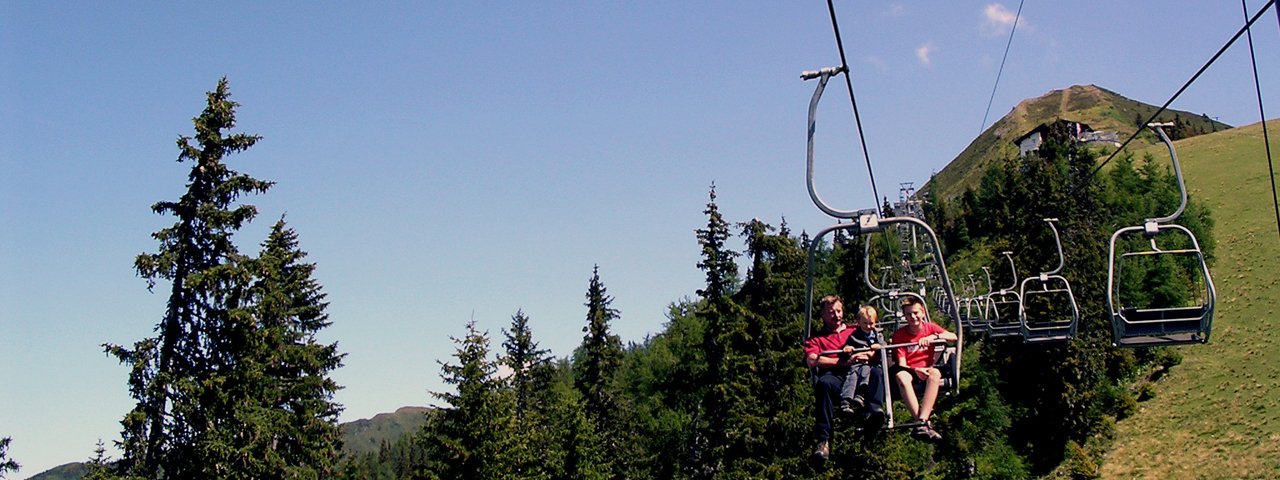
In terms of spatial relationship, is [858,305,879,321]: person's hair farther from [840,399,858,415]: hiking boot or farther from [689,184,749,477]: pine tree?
[689,184,749,477]: pine tree

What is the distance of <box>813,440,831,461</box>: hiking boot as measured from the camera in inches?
454

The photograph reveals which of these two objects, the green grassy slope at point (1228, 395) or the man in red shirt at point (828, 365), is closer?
the man in red shirt at point (828, 365)

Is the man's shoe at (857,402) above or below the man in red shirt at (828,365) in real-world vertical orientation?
below

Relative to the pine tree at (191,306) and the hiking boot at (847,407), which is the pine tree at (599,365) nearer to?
the pine tree at (191,306)

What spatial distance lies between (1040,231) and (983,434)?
1142 centimetres

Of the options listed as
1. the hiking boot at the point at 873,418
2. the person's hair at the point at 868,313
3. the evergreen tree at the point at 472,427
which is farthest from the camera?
the evergreen tree at the point at 472,427

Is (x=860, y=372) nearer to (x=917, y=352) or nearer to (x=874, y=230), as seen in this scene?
(x=917, y=352)

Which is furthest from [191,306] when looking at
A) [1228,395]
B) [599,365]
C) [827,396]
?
[1228,395]

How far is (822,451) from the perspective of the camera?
11.6m

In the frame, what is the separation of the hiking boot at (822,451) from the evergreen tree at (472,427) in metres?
22.2

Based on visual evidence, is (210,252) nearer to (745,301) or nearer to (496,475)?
(496,475)

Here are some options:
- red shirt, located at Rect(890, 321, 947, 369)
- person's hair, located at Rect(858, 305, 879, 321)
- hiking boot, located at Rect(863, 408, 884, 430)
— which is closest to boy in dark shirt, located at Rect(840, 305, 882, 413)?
person's hair, located at Rect(858, 305, 879, 321)

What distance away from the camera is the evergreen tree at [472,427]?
107 feet

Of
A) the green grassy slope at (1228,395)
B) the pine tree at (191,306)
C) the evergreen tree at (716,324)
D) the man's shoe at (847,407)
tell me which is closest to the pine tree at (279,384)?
the pine tree at (191,306)
